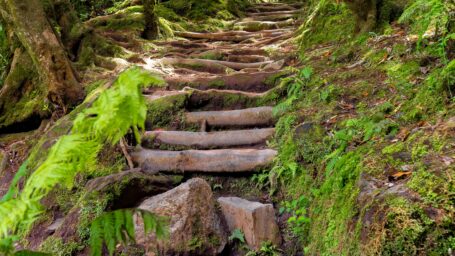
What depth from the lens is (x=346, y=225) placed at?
98.1 inches

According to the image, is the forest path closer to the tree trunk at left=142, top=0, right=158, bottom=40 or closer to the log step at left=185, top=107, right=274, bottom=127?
the log step at left=185, top=107, right=274, bottom=127

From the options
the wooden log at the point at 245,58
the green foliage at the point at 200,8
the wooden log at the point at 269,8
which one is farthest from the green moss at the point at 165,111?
the wooden log at the point at 269,8

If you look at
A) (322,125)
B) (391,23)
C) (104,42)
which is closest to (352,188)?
(322,125)

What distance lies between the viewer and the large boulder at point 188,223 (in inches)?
133

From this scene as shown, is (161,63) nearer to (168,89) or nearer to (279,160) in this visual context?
(168,89)

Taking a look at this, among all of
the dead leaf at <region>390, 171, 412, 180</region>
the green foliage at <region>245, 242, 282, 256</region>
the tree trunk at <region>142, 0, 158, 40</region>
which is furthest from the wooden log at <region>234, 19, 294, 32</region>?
Result: the dead leaf at <region>390, 171, 412, 180</region>

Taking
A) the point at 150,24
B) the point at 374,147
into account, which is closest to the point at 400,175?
the point at 374,147

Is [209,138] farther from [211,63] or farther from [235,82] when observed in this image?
[211,63]

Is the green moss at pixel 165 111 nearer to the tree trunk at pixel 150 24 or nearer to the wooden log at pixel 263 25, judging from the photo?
the tree trunk at pixel 150 24

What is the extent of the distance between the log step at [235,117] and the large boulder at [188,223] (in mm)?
1551

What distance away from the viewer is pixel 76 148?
1475 mm

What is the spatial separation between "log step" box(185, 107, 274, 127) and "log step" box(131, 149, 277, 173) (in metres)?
0.72

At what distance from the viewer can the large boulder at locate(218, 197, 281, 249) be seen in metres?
3.41

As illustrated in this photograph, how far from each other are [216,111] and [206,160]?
112 cm
